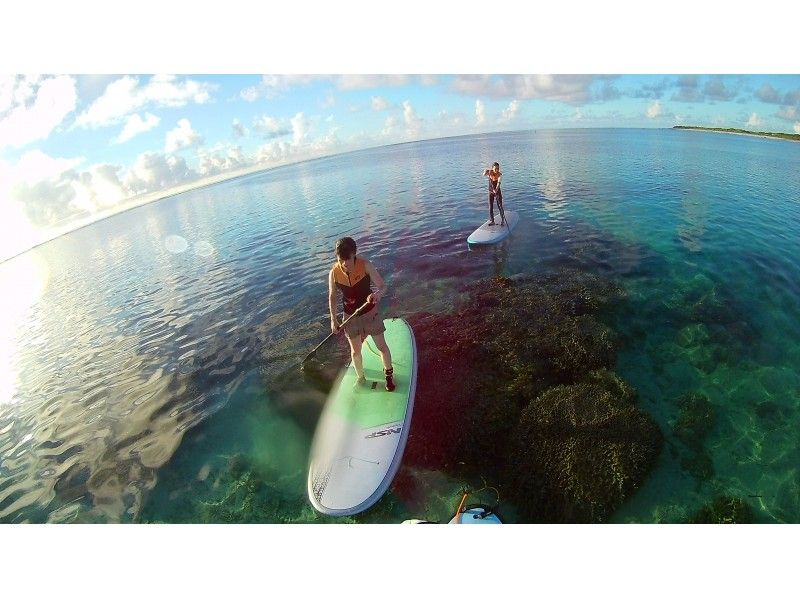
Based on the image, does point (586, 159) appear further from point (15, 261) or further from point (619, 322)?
point (15, 261)

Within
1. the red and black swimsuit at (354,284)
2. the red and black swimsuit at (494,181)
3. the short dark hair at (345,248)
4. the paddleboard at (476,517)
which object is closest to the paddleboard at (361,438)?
the paddleboard at (476,517)

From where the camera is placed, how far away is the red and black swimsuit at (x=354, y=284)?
7.06 m

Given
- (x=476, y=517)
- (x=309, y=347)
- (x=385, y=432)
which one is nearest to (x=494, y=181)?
(x=309, y=347)

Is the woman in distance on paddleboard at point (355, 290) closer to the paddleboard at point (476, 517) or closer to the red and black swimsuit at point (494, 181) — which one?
the paddleboard at point (476, 517)

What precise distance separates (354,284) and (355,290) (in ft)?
0.41

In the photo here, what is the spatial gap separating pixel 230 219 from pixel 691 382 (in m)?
42.3

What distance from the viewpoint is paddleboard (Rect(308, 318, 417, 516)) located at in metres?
6.39

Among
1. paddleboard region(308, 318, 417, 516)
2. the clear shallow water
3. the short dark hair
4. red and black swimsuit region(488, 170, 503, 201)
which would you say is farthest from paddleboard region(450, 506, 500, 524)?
red and black swimsuit region(488, 170, 503, 201)

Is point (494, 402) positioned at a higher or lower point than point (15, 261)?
higher

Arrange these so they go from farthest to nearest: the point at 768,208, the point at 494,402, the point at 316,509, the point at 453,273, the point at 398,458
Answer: the point at 768,208 < the point at 453,273 < the point at 494,402 < the point at 398,458 < the point at 316,509

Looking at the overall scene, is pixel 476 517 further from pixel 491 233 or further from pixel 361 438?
pixel 491 233

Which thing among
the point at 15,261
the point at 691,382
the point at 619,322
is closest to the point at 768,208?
the point at 619,322

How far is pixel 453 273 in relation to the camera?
1526 cm

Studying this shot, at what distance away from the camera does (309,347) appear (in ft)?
36.5
